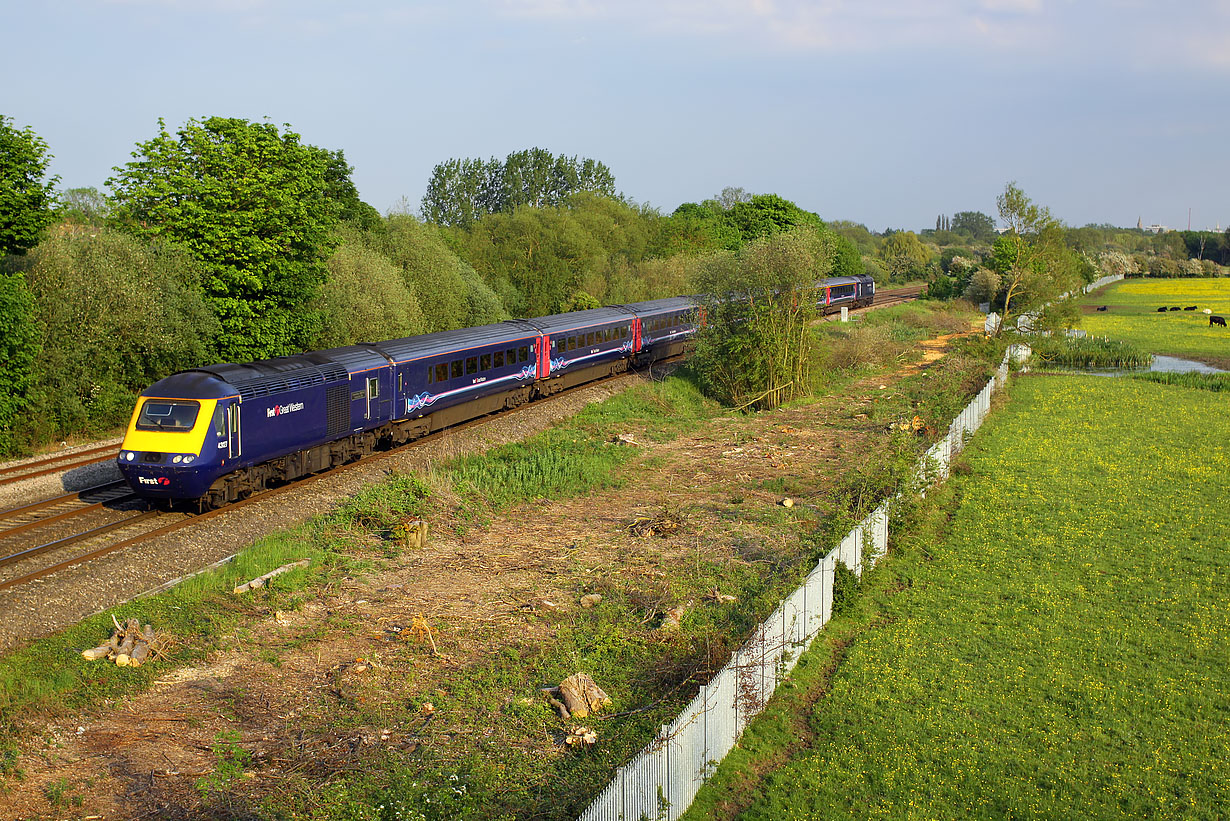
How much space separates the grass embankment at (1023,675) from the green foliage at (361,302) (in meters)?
26.6

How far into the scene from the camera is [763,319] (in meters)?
34.6

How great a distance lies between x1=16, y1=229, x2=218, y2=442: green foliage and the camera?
2678cm

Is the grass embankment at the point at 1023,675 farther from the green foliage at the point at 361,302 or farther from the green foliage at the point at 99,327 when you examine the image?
the green foliage at the point at 361,302

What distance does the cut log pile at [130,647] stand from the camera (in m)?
12.1

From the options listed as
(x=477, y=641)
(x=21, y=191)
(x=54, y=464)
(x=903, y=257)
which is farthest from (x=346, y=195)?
(x=903, y=257)

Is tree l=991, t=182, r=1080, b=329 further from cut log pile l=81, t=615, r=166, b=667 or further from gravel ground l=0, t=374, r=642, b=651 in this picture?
cut log pile l=81, t=615, r=166, b=667

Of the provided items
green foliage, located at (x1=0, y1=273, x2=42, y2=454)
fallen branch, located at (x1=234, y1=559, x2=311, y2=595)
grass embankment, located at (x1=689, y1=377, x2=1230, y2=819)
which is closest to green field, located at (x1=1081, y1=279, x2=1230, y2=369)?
grass embankment, located at (x1=689, y1=377, x2=1230, y2=819)

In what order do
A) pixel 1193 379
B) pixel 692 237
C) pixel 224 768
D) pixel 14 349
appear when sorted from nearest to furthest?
1. pixel 224 768
2. pixel 14 349
3. pixel 1193 379
4. pixel 692 237

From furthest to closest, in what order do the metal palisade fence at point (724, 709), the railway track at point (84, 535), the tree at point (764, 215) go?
the tree at point (764, 215), the railway track at point (84, 535), the metal palisade fence at point (724, 709)

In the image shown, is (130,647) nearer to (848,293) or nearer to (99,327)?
(99,327)

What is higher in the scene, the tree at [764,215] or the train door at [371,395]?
the tree at [764,215]

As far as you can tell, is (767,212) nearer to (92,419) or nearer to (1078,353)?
(1078,353)

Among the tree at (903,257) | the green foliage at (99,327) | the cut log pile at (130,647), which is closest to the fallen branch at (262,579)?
the cut log pile at (130,647)

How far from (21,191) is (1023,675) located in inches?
1261
